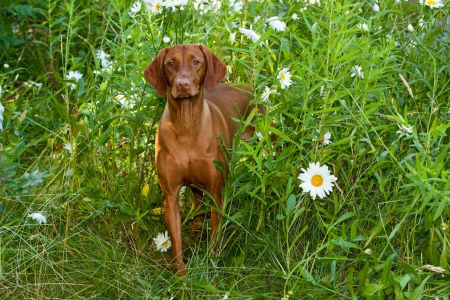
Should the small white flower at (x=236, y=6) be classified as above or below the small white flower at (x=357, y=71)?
above

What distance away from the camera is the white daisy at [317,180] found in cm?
418

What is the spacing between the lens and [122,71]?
5008mm

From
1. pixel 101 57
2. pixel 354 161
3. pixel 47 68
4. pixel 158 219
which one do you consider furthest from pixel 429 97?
pixel 47 68

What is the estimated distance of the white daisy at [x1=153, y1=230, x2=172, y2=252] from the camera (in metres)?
4.71

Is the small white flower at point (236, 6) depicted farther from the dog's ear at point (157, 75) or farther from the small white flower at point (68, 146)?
the small white flower at point (68, 146)

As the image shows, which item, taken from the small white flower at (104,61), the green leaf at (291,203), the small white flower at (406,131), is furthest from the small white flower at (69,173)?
the small white flower at (406,131)

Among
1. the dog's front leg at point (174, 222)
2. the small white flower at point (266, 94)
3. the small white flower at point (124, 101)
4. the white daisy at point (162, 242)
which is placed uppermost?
the small white flower at point (266, 94)

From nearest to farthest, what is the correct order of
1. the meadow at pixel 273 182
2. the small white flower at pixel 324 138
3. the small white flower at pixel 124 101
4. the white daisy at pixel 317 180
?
the meadow at pixel 273 182, the white daisy at pixel 317 180, the small white flower at pixel 324 138, the small white flower at pixel 124 101

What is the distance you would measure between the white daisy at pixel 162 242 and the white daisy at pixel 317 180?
0.86 m

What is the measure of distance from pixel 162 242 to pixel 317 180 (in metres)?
0.93

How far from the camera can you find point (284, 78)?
4.50 metres

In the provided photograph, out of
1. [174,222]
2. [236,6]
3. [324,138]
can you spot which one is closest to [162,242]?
[174,222]

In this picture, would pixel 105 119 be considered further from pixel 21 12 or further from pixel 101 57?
pixel 21 12

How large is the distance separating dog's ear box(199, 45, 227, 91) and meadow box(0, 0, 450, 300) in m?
0.18
